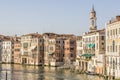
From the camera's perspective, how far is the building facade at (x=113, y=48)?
115 ft

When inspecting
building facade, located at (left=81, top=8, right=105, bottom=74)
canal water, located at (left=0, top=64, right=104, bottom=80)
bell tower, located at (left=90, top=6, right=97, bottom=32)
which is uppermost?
bell tower, located at (left=90, top=6, right=97, bottom=32)

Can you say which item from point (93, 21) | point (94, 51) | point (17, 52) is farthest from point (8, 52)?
point (94, 51)

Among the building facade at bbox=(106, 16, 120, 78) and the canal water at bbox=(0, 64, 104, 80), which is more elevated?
the building facade at bbox=(106, 16, 120, 78)

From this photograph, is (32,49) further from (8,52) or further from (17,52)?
(8,52)

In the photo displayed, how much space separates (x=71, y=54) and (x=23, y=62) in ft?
50.6

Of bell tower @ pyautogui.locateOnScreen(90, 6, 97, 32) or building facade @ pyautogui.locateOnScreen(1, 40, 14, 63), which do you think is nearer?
bell tower @ pyautogui.locateOnScreen(90, 6, 97, 32)

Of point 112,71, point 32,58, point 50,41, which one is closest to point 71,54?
point 50,41

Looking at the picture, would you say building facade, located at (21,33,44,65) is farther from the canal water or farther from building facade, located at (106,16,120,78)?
building facade, located at (106,16,120,78)

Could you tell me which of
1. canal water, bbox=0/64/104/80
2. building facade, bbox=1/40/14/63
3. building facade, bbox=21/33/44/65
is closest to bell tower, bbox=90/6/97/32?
canal water, bbox=0/64/104/80

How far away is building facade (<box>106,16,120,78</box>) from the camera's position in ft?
115

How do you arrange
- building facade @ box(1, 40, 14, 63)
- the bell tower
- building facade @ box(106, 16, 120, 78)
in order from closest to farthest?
building facade @ box(106, 16, 120, 78)
the bell tower
building facade @ box(1, 40, 14, 63)

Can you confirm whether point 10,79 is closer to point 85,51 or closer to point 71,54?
point 85,51

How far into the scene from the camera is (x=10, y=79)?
3819 centimetres

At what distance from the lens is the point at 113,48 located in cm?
3662
